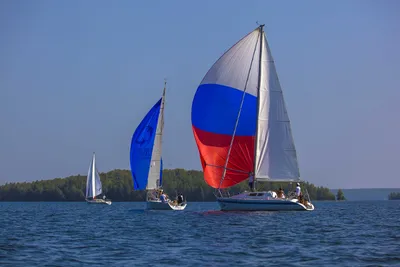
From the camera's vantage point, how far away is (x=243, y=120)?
50.0m

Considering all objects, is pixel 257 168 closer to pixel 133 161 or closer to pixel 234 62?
pixel 234 62

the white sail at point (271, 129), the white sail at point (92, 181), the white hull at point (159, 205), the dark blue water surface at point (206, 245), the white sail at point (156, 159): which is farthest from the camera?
the white sail at point (92, 181)

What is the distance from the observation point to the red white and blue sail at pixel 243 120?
49.3 meters

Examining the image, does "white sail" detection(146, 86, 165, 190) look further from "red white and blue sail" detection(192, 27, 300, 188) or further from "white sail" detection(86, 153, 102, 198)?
"white sail" detection(86, 153, 102, 198)

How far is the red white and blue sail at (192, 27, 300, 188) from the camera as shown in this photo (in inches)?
1940

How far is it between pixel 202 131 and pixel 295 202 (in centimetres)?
788

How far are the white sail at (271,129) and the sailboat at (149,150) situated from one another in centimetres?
1226

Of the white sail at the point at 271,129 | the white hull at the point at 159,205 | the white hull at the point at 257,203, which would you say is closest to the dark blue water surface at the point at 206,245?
the white hull at the point at 257,203

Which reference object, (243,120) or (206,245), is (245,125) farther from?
(206,245)

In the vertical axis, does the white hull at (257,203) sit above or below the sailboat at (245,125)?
below

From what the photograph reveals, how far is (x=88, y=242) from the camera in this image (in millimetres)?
29250

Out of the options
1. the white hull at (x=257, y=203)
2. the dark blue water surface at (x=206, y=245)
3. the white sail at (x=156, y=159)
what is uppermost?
the white sail at (x=156, y=159)

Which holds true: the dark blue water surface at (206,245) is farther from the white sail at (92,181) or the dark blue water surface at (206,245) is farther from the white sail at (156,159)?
the white sail at (92,181)

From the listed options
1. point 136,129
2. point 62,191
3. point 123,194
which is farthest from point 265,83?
point 62,191
